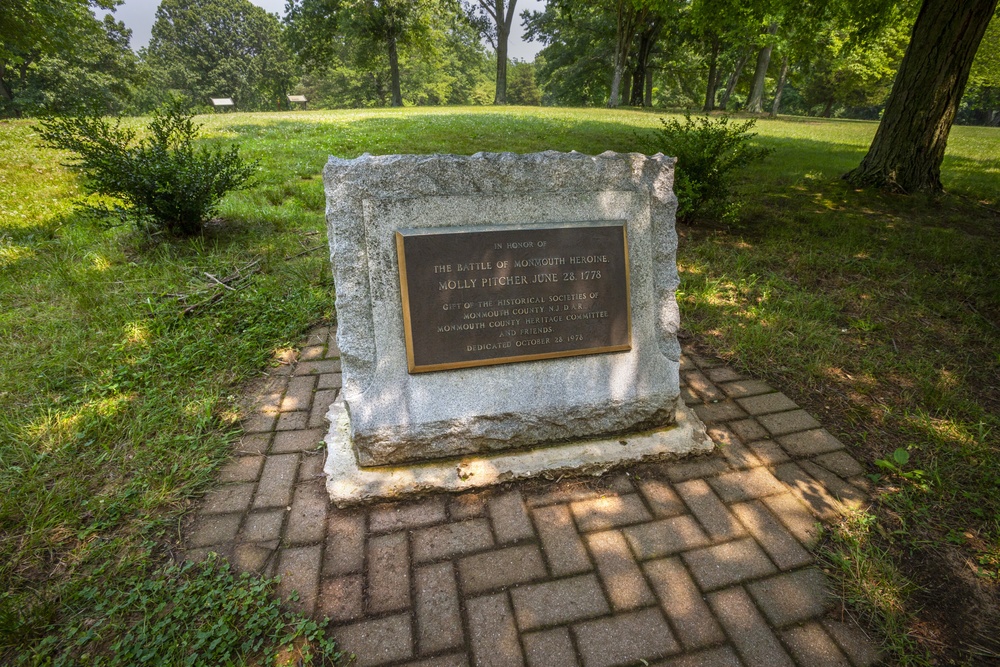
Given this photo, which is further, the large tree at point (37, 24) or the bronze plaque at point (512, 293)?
the large tree at point (37, 24)

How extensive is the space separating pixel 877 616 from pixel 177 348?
14.0 ft

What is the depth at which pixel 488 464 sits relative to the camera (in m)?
2.50

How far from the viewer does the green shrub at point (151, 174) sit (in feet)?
14.5

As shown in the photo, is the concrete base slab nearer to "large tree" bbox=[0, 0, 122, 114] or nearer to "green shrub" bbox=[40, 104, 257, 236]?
"green shrub" bbox=[40, 104, 257, 236]

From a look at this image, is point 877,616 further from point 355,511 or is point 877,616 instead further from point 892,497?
point 355,511

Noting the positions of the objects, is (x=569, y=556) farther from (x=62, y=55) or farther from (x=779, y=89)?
(x=62, y=55)

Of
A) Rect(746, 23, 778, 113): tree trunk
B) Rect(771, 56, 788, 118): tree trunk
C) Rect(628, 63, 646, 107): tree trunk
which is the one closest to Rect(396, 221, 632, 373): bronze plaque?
Rect(771, 56, 788, 118): tree trunk

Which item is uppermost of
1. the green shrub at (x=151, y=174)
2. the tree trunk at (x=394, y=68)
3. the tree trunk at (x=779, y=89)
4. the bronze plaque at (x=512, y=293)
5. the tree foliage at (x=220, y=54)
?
the tree foliage at (x=220, y=54)

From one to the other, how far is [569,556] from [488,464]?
0.62m

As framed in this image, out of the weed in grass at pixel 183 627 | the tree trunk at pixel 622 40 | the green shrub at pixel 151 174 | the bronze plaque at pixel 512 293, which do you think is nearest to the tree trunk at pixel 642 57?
the tree trunk at pixel 622 40

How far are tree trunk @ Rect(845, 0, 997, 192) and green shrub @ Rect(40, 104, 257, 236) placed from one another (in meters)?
8.15

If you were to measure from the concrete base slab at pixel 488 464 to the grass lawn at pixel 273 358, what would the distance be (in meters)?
0.62

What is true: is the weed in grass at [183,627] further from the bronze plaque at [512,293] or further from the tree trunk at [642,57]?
the tree trunk at [642,57]

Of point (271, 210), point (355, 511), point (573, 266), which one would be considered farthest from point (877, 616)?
point (271, 210)
